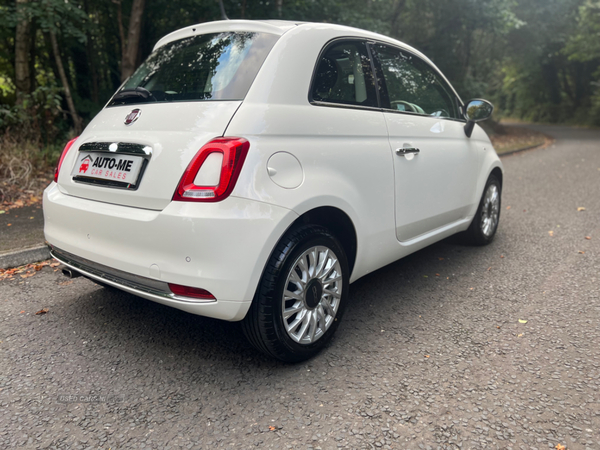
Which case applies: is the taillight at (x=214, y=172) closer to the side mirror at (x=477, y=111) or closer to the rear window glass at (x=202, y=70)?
the rear window glass at (x=202, y=70)

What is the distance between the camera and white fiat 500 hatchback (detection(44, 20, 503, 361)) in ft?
7.57

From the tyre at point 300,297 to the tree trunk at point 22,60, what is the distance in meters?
7.68

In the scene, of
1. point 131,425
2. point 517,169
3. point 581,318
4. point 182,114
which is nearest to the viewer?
point 131,425

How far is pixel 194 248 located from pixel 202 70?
110 cm

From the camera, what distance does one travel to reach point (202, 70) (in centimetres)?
277

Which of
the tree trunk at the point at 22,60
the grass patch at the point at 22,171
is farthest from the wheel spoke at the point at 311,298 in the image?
the tree trunk at the point at 22,60

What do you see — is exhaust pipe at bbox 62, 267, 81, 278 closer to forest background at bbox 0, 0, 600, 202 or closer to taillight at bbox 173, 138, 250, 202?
taillight at bbox 173, 138, 250, 202

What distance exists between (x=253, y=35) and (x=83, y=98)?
924 cm

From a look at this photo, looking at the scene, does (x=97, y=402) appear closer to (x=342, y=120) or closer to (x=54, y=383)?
(x=54, y=383)

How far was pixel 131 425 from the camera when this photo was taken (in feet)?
7.21

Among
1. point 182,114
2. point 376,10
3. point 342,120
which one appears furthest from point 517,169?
point 182,114

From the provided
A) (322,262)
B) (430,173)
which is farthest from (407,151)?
(322,262)

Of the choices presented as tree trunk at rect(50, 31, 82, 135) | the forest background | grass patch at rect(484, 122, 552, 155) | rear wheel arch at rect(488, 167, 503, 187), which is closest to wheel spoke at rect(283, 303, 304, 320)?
rear wheel arch at rect(488, 167, 503, 187)

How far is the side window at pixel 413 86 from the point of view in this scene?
3406mm
